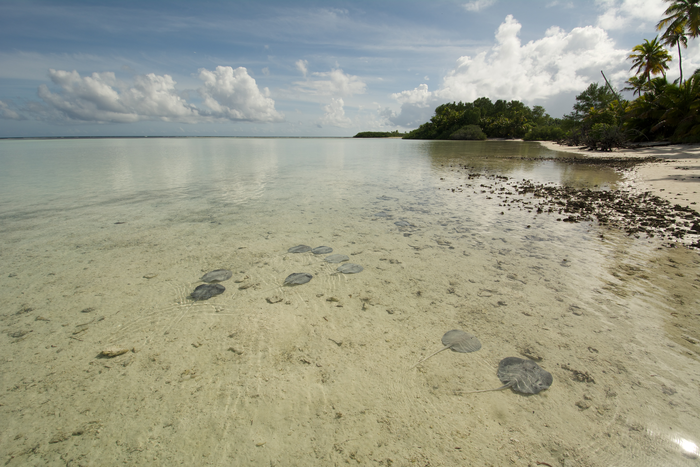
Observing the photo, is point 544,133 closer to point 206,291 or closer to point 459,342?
point 459,342

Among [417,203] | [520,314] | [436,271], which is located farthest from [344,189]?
[520,314]

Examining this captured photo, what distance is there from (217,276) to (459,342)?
3.41 metres

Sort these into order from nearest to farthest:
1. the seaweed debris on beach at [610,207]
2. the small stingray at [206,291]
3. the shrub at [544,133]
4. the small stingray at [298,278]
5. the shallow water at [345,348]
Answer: the shallow water at [345,348]
the small stingray at [206,291]
the small stingray at [298,278]
the seaweed debris on beach at [610,207]
the shrub at [544,133]

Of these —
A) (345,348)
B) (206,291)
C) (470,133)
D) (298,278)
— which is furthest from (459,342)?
(470,133)

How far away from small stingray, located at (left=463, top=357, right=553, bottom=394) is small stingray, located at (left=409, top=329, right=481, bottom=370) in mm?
291

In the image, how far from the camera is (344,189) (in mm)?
11273

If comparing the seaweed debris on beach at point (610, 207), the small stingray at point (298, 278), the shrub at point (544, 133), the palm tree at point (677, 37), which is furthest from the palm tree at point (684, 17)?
the small stingray at point (298, 278)

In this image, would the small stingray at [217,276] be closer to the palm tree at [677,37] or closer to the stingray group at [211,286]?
the stingray group at [211,286]

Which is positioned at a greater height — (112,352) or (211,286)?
(211,286)

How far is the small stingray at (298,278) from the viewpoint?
4.20m

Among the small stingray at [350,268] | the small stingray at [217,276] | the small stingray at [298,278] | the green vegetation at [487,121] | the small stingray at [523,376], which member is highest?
the green vegetation at [487,121]

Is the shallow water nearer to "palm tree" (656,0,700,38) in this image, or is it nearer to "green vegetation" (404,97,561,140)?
"palm tree" (656,0,700,38)

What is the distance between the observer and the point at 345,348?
2943mm

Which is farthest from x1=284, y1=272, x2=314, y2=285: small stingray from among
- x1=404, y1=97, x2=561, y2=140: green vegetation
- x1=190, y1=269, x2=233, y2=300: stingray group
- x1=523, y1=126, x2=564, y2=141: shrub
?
x1=404, y1=97, x2=561, y2=140: green vegetation
